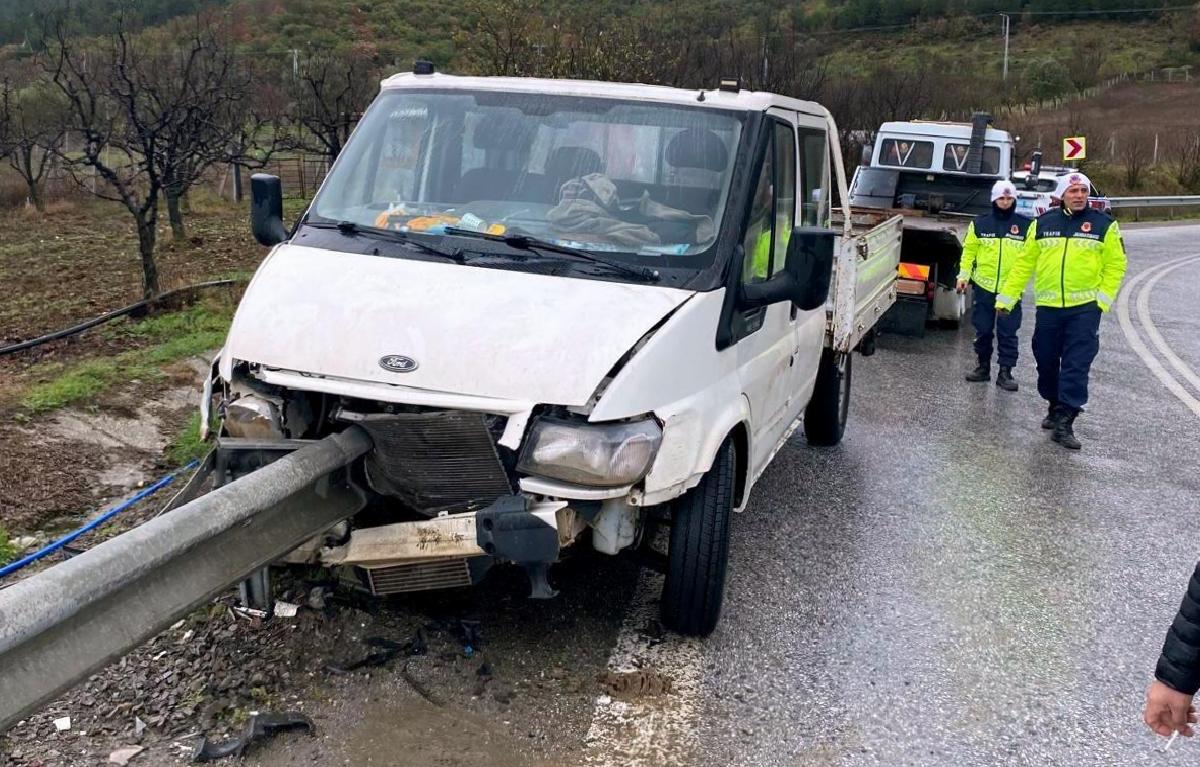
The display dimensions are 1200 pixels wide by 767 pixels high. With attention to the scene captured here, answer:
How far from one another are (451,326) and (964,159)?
1249cm

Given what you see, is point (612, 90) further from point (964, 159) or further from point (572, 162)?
point (964, 159)

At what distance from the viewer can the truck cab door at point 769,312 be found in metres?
4.36

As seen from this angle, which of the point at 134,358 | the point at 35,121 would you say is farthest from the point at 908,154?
the point at 35,121

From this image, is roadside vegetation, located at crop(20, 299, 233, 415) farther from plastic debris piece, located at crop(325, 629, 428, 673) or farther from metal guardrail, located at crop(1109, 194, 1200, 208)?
metal guardrail, located at crop(1109, 194, 1200, 208)

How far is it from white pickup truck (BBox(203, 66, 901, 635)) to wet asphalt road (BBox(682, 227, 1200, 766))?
540mm

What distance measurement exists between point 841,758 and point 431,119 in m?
3.17

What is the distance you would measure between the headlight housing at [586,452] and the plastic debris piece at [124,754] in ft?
4.95

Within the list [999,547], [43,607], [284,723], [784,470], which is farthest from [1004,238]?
[43,607]

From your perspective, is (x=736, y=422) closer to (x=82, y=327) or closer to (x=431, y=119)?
(x=431, y=119)

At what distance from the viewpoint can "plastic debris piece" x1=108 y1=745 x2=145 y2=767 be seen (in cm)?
327

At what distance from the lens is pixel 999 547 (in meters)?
5.50

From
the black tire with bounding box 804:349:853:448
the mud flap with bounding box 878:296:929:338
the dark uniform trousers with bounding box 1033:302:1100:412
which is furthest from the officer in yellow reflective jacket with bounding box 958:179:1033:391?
the black tire with bounding box 804:349:853:448

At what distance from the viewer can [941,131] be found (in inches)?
582

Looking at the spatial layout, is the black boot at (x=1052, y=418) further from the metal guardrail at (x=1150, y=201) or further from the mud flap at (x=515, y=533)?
the metal guardrail at (x=1150, y=201)
